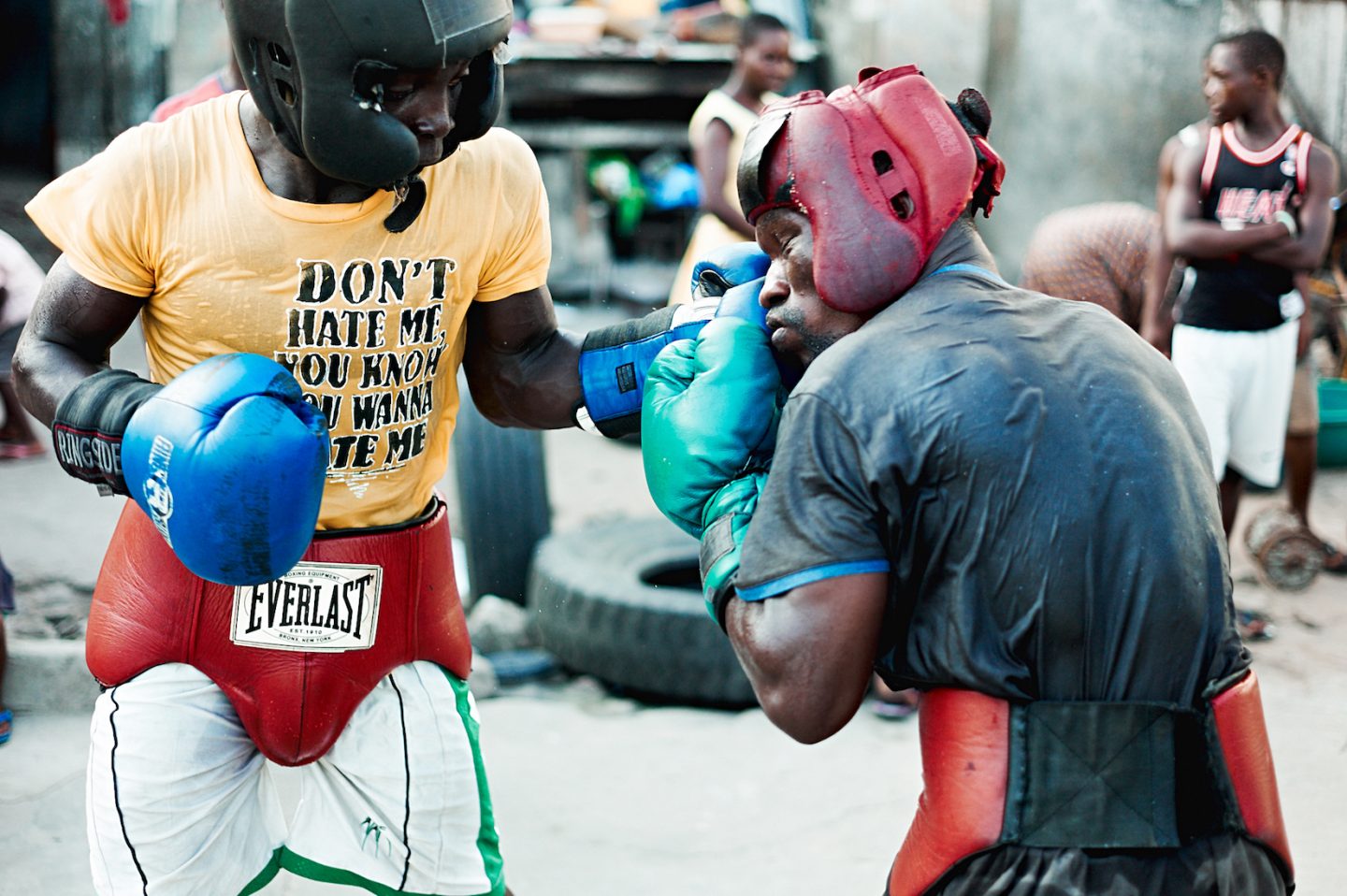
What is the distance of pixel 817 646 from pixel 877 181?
0.63 m

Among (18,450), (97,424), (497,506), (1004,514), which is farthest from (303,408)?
(18,450)

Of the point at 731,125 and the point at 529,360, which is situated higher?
the point at 731,125

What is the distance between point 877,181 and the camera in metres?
1.94

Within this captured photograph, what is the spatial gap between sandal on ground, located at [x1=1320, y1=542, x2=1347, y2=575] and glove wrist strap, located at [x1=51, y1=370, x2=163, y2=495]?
17.1 feet

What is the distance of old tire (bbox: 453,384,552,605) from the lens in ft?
18.0

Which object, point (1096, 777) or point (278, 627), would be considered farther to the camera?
point (278, 627)

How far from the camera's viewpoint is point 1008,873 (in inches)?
72.6

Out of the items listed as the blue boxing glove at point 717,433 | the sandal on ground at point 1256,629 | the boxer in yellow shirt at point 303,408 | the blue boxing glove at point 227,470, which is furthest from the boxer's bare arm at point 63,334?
the sandal on ground at point 1256,629

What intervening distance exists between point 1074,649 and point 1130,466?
243 mm

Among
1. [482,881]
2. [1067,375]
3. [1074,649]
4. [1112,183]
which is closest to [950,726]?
[1074,649]

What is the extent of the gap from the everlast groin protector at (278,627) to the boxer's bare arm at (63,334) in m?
0.27

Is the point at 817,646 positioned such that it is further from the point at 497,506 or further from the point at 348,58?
the point at 497,506

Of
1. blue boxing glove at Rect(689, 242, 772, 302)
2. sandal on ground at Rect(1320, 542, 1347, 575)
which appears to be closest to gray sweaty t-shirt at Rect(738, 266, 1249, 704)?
blue boxing glove at Rect(689, 242, 772, 302)

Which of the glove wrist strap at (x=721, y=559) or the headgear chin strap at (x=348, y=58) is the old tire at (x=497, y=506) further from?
the glove wrist strap at (x=721, y=559)
